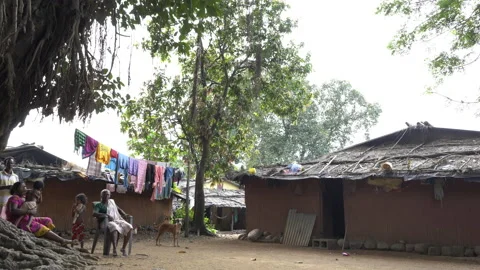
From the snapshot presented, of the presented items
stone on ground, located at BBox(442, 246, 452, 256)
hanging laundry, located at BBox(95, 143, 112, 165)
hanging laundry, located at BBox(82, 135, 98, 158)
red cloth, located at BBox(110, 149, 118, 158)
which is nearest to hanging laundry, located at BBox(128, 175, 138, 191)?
red cloth, located at BBox(110, 149, 118, 158)

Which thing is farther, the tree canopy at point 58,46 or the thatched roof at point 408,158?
the thatched roof at point 408,158

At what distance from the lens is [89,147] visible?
11.8 meters

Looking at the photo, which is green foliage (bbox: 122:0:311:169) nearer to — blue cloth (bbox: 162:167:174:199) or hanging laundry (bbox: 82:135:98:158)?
blue cloth (bbox: 162:167:174:199)

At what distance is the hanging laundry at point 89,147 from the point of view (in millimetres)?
11641

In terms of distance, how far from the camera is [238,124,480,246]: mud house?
34.4 ft

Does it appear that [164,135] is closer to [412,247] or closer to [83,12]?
[412,247]

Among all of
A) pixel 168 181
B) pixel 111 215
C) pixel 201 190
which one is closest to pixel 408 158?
pixel 111 215

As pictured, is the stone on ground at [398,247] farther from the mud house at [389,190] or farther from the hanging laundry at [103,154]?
the hanging laundry at [103,154]

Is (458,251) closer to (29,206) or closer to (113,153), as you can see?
(29,206)

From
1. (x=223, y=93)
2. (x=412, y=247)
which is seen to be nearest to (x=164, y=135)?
(x=223, y=93)

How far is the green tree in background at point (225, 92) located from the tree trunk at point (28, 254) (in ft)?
32.4

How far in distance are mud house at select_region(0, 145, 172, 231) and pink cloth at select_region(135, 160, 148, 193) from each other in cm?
107

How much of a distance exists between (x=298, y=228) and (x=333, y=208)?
148 cm

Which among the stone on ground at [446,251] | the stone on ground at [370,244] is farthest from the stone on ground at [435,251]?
the stone on ground at [370,244]
